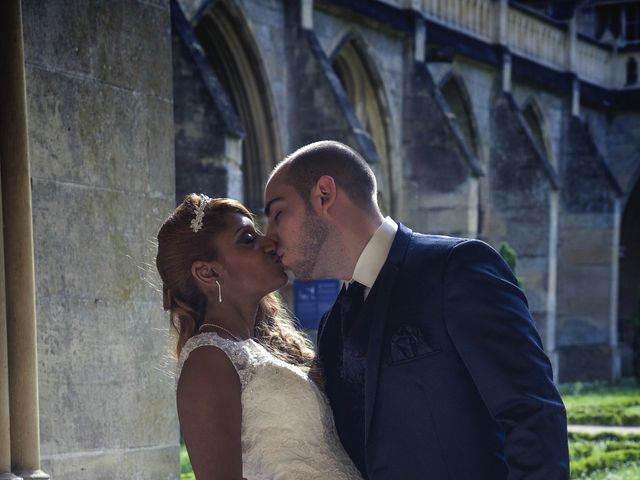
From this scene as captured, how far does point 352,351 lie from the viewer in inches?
112

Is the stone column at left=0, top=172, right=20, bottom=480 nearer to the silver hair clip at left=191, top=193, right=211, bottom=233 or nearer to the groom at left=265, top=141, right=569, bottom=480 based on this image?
the silver hair clip at left=191, top=193, right=211, bottom=233

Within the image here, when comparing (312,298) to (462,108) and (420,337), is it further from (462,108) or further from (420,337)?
(420,337)

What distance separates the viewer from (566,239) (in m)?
23.4

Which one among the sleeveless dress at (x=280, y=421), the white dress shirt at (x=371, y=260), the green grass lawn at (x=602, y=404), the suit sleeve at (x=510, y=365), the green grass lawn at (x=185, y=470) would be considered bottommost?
the green grass lawn at (x=602, y=404)

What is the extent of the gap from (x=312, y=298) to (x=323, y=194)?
10552mm

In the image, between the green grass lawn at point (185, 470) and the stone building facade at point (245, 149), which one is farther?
the green grass lawn at point (185, 470)

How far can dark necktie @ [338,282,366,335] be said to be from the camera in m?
2.87

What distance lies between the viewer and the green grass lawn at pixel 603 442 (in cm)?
904

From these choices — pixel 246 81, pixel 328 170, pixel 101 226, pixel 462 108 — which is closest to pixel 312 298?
pixel 246 81

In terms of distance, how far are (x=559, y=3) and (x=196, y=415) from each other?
2251cm

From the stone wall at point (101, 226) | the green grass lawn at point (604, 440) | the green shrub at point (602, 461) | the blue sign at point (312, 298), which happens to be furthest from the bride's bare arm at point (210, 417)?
the blue sign at point (312, 298)

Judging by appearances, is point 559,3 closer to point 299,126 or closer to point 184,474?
point 299,126

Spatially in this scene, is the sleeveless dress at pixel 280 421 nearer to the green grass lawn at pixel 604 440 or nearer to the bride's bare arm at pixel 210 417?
the bride's bare arm at pixel 210 417

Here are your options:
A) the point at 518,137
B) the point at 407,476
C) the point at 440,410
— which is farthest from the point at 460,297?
the point at 518,137
